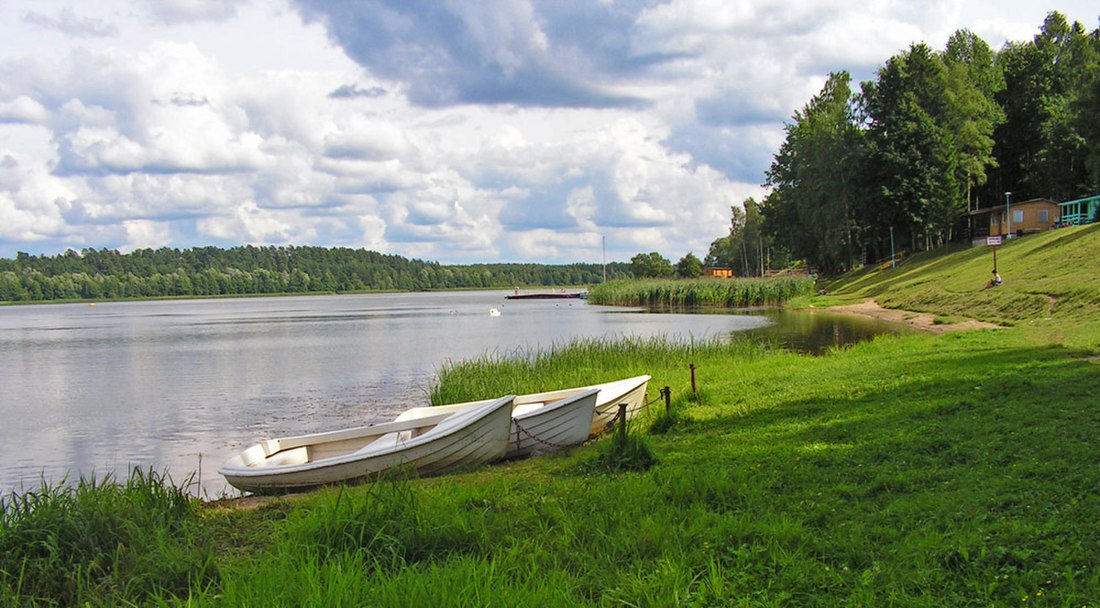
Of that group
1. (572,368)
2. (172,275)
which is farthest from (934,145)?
(172,275)

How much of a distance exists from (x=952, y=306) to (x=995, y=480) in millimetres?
33795

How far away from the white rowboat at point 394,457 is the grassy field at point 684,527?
0.58m

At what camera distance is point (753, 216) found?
107m

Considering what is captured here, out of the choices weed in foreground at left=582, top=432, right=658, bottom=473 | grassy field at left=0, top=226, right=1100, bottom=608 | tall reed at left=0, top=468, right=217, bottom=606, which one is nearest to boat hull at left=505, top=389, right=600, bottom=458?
grassy field at left=0, top=226, right=1100, bottom=608

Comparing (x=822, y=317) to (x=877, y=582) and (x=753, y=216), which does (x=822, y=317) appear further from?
(x=753, y=216)

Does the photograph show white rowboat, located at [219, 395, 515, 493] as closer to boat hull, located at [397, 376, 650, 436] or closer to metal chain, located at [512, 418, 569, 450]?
metal chain, located at [512, 418, 569, 450]

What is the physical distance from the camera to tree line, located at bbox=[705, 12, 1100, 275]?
196 feet

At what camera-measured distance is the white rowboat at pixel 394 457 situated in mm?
10430

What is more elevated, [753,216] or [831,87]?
[831,87]

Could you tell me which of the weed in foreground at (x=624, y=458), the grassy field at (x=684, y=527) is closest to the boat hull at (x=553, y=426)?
the grassy field at (x=684, y=527)

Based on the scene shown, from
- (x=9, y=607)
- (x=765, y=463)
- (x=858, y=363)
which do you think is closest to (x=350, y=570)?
(x=9, y=607)

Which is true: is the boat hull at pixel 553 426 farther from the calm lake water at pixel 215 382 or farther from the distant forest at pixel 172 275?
the distant forest at pixel 172 275

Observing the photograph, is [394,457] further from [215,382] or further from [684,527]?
[215,382]

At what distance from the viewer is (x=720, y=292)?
6231 centimetres
